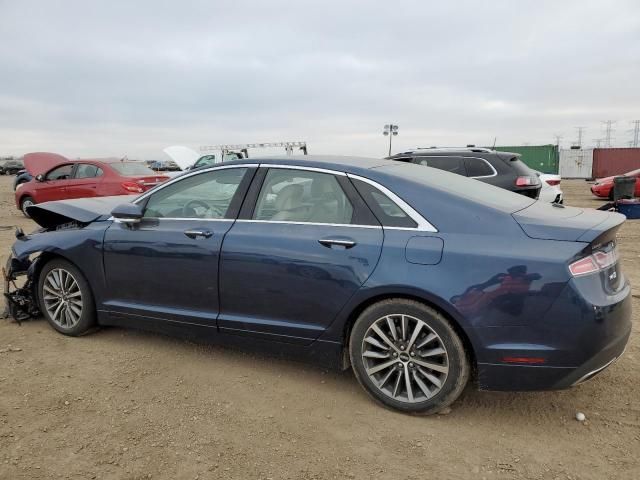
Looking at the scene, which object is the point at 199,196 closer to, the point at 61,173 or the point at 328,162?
the point at 328,162

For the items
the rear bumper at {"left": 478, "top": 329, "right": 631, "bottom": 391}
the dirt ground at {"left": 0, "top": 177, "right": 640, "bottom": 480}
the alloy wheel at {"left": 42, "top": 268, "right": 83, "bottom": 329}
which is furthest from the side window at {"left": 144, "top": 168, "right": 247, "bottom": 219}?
the rear bumper at {"left": 478, "top": 329, "right": 631, "bottom": 391}

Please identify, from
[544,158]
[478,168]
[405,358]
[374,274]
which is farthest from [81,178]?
[544,158]

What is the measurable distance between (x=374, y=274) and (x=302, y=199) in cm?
79

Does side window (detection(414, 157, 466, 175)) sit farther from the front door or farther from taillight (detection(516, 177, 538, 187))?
the front door

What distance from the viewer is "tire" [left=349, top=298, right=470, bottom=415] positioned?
2.87m

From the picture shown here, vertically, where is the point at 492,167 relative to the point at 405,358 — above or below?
above

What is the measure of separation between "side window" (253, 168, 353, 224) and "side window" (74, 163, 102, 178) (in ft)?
29.6

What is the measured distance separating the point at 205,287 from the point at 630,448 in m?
2.74

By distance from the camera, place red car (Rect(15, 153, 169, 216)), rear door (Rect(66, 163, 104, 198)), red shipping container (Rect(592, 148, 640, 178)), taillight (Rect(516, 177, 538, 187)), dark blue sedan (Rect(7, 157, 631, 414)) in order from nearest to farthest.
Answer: dark blue sedan (Rect(7, 157, 631, 414)) < taillight (Rect(516, 177, 538, 187)) < red car (Rect(15, 153, 169, 216)) < rear door (Rect(66, 163, 104, 198)) < red shipping container (Rect(592, 148, 640, 178))

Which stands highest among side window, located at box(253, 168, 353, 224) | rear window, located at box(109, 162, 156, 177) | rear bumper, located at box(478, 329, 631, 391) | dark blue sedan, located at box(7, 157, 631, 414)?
rear window, located at box(109, 162, 156, 177)

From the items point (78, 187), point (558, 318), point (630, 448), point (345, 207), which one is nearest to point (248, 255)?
point (345, 207)

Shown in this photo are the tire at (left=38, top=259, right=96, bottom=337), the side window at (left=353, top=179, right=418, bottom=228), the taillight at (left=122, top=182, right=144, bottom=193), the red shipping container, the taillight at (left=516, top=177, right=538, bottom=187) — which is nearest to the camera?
the side window at (left=353, top=179, right=418, bottom=228)

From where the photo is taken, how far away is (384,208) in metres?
3.11

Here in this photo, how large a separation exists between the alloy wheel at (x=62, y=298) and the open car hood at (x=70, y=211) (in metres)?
0.49
